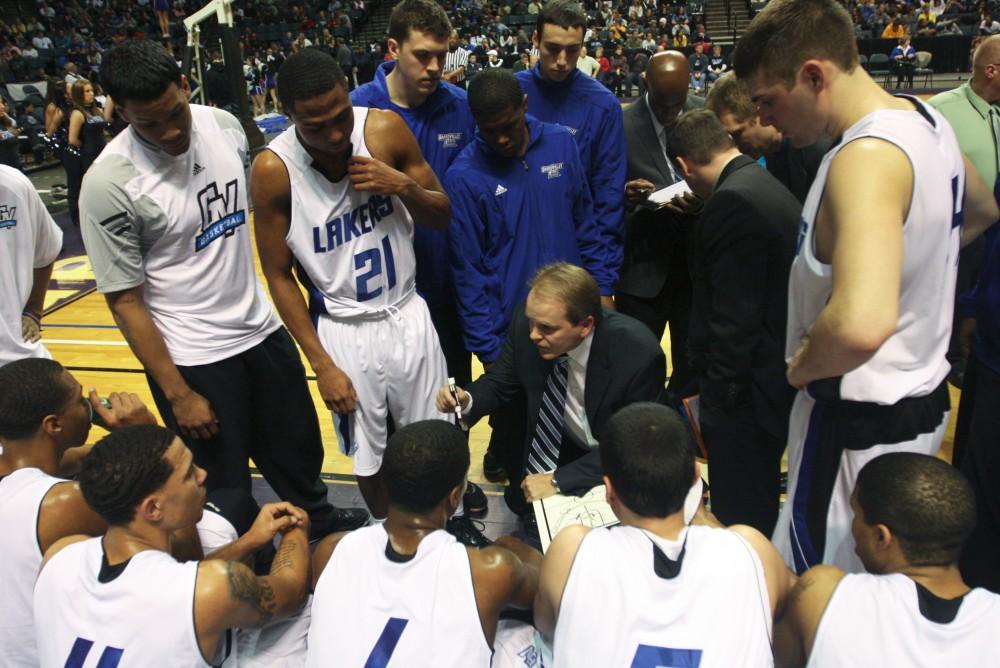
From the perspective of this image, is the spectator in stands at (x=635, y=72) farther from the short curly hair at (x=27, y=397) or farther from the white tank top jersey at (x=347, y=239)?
the short curly hair at (x=27, y=397)

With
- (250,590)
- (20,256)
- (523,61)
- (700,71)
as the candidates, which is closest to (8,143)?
(20,256)

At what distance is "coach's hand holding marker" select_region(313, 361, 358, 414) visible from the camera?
2.71 meters

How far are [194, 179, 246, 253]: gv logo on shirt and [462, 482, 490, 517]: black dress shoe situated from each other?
1.49m

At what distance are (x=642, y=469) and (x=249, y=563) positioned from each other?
1.26 metres

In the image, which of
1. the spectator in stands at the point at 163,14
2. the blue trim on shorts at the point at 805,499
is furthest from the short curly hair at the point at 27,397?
the spectator in stands at the point at 163,14

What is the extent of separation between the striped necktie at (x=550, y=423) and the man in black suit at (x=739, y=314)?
47 cm

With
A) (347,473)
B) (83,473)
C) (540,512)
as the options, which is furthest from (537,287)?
(347,473)

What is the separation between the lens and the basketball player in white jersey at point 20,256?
2838mm

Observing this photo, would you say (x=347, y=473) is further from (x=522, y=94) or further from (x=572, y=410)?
(x=522, y=94)

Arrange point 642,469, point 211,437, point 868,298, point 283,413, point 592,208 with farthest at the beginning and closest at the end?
point 592,208 < point 283,413 < point 211,437 < point 642,469 < point 868,298

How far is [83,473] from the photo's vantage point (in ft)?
6.07

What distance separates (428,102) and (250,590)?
6.84 ft

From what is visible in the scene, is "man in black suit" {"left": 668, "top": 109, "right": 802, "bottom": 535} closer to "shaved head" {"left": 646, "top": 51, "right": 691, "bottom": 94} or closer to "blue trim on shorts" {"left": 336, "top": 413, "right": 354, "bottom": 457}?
"shaved head" {"left": 646, "top": 51, "right": 691, "bottom": 94}

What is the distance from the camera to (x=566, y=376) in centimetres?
273
